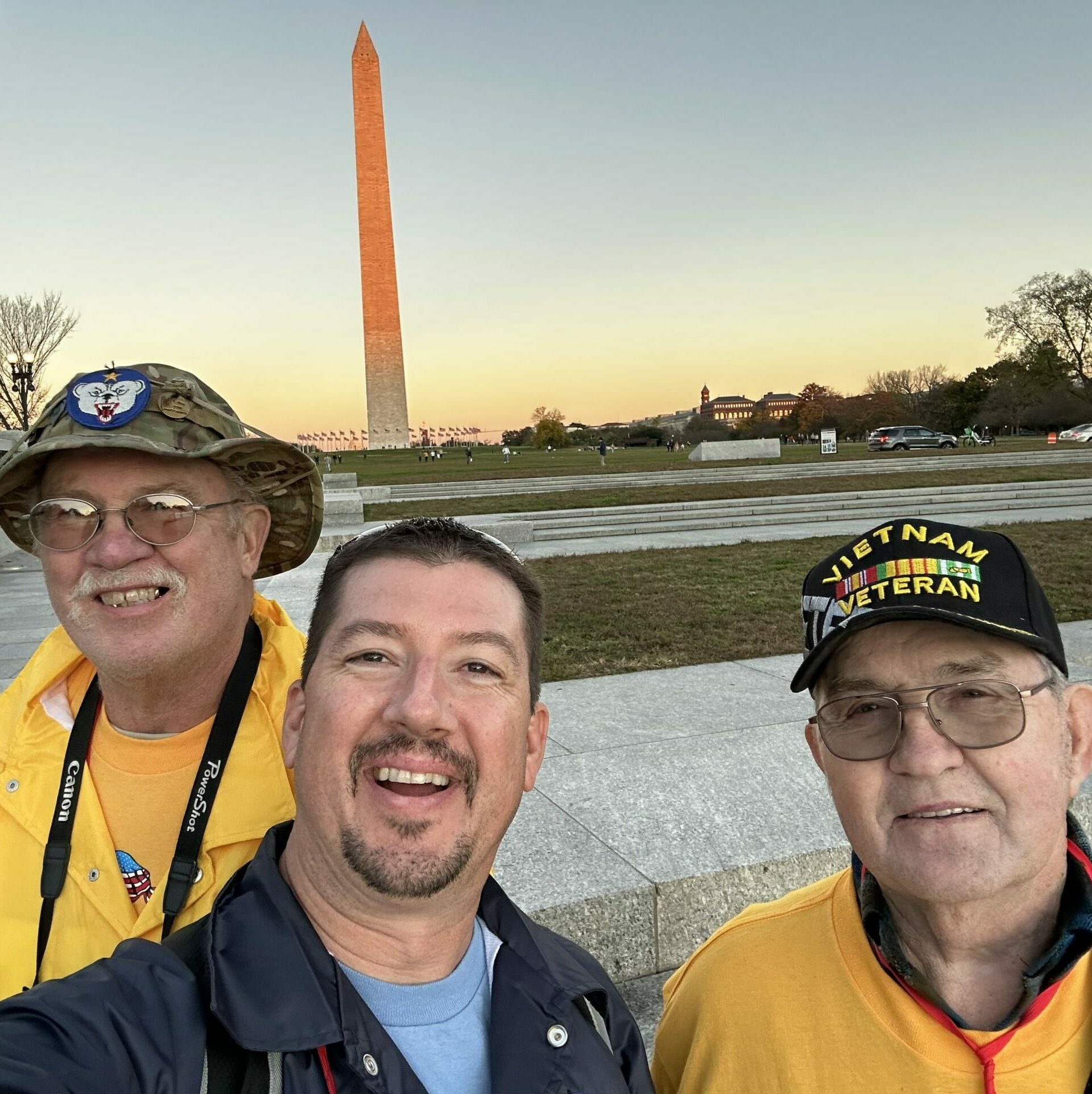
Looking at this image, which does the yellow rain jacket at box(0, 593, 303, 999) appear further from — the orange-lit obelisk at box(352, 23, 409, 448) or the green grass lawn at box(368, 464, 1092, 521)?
the orange-lit obelisk at box(352, 23, 409, 448)

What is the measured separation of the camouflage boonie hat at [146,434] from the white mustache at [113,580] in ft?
0.85

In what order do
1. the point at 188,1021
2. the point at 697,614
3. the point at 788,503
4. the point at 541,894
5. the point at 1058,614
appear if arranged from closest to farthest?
the point at 188,1021 → the point at 541,894 → the point at 1058,614 → the point at 697,614 → the point at 788,503

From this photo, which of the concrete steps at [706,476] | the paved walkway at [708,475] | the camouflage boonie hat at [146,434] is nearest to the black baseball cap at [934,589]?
the camouflage boonie hat at [146,434]

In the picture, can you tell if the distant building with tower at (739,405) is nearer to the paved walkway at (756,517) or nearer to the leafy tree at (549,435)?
the leafy tree at (549,435)

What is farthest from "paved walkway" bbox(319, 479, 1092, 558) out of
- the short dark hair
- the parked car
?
the parked car

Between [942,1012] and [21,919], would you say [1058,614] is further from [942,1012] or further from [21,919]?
[21,919]

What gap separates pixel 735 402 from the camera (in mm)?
191375

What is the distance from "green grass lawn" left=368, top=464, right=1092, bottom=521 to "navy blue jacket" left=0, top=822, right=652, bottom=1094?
1580 cm

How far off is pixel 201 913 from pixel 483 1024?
0.71m

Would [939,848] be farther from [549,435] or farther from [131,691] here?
[549,435]

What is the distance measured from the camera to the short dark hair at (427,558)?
1.75 meters

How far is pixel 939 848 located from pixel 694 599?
8238 mm

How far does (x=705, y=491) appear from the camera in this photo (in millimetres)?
22500

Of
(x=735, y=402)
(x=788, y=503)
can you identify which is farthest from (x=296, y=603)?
(x=735, y=402)
